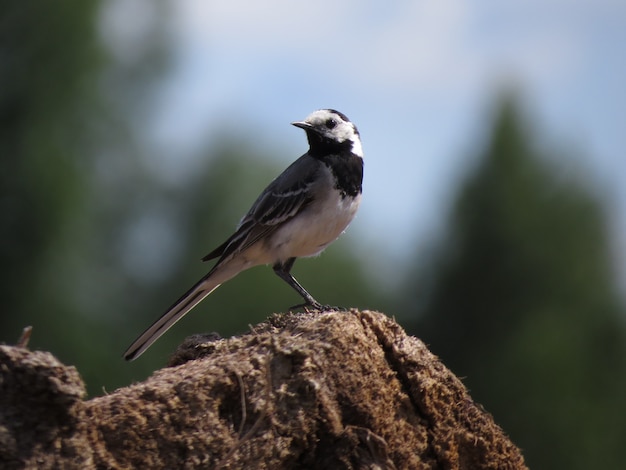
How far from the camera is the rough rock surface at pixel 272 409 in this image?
6.35 m

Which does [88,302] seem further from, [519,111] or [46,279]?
[519,111]

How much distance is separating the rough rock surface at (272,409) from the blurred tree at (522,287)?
28.6m

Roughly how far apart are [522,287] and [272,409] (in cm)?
3550

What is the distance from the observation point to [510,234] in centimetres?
4222

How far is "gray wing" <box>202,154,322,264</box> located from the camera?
11.1 m

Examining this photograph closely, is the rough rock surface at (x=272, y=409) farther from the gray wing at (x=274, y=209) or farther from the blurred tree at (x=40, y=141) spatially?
the blurred tree at (x=40, y=141)

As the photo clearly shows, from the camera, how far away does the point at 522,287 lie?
42.0 metres

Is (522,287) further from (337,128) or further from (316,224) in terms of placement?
(316,224)

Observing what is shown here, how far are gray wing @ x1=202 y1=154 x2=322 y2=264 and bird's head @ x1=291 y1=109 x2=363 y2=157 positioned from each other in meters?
0.41

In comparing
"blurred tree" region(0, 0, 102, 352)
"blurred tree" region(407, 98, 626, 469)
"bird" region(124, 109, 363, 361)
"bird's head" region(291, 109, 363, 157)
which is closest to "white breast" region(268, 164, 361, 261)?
"bird" region(124, 109, 363, 361)

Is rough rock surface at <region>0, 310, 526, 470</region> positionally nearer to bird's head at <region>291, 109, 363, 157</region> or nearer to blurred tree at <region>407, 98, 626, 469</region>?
bird's head at <region>291, 109, 363, 157</region>

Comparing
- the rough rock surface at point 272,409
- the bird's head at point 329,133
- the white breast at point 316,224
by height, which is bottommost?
Result: the rough rock surface at point 272,409

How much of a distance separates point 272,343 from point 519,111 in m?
39.3

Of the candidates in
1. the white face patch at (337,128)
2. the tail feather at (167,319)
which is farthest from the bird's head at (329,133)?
the tail feather at (167,319)
